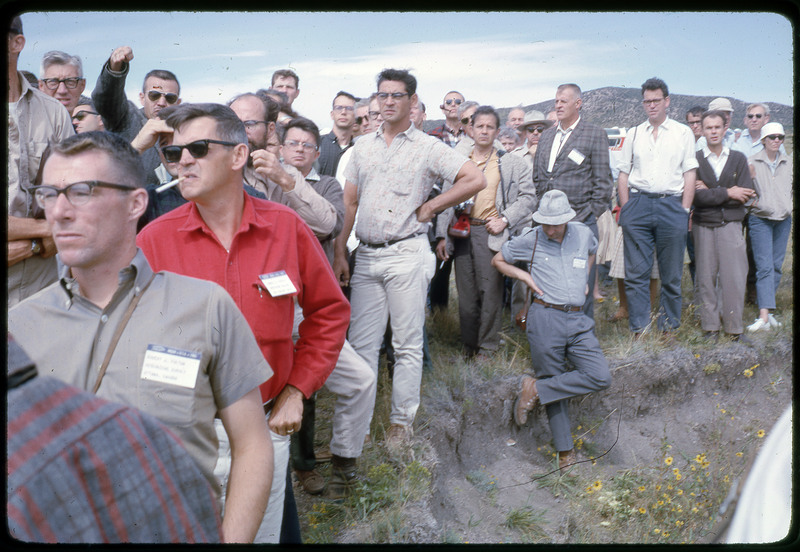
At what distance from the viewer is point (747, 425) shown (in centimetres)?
622

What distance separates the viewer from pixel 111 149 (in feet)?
5.33

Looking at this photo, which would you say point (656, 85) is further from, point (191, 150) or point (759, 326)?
point (191, 150)

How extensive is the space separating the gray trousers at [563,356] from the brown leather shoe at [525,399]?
4.4 inches

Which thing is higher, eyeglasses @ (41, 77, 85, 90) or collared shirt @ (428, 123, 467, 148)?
eyeglasses @ (41, 77, 85, 90)

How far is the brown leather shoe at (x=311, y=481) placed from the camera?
359cm

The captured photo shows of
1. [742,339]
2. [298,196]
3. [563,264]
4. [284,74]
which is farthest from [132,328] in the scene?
[742,339]

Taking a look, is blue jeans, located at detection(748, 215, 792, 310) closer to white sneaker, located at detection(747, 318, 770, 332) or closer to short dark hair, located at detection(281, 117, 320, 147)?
white sneaker, located at detection(747, 318, 770, 332)

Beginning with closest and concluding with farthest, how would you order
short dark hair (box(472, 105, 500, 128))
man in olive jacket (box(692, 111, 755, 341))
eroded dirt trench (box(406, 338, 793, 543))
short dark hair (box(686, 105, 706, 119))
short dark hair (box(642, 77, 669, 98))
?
eroded dirt trench (box(406, 338, 793, 543)) → short dark hair (box(472, 105, 500, 128)) → short dark hair (box(642, 77, 669, 98)) → man in olive jacket (box(692, 111, 755, 341)) → short dark hair (box(686, 105, 706, 119))

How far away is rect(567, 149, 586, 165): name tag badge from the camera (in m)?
5.39

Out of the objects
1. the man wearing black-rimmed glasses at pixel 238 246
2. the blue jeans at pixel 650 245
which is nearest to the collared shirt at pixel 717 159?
the blue jeans at pixel 650 245

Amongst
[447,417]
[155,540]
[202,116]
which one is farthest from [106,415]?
[447,417]

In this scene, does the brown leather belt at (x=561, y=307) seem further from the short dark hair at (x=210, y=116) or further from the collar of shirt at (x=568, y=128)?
the short dark hair at (x=210, y=116)

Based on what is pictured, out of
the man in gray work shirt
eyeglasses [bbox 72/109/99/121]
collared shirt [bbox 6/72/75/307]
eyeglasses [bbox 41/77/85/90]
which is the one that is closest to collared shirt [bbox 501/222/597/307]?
the man in gray work shirt

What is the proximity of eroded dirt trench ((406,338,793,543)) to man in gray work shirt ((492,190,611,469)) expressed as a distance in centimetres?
50
